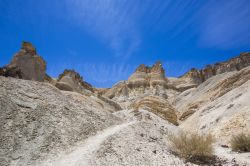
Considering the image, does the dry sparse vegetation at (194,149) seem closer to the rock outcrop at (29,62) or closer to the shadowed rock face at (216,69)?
the rock outcrop at (29,62)

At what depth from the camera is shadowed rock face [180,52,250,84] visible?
85.1 m

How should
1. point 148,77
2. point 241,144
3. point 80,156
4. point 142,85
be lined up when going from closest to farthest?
point 80,156 → point 241,144 → point 142,85 → point 148,77

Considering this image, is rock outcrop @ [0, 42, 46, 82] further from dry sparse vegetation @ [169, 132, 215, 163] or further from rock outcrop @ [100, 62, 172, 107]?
rock outcrop @ [100, 62, 172, 107]

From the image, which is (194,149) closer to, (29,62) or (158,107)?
(158,107)

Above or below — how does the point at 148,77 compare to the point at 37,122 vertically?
above

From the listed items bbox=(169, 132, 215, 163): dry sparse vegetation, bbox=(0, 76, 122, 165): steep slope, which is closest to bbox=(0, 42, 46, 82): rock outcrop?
bbox=(0, 76, 122, 165): steep slope

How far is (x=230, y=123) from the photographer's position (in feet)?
51.6

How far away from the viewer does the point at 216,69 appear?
312 feet

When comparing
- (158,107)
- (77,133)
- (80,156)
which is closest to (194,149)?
(80,156)

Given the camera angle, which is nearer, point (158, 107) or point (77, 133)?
point (77, 133)

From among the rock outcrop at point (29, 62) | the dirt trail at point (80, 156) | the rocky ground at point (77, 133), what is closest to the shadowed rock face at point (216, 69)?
the rock outcrop at point (29, 62)

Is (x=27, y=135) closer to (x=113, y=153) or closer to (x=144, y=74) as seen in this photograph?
(x=113, y=153)

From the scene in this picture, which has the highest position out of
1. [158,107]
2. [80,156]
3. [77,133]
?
[158,107]

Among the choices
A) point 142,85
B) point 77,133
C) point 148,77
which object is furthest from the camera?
point 148,77
